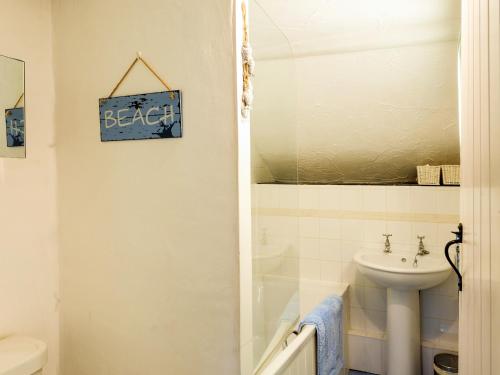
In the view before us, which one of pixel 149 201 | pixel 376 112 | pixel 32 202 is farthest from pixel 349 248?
pixel 32 202

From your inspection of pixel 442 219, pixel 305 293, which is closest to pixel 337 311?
pixel 305 293

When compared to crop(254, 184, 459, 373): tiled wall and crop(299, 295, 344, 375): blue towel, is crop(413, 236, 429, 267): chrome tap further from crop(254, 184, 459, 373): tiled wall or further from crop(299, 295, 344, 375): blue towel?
crop(299, 295, 344, 375): blue towel

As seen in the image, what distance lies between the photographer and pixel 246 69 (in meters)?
1.27

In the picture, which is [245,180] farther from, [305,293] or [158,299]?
[305,293]

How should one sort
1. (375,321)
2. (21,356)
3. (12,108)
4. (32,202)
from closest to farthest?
(21,356) → (12,108) → (32,202) → (375,321)

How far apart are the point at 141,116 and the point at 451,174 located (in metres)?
2.24

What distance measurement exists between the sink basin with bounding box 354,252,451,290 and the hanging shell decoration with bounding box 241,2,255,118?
1.69 metres

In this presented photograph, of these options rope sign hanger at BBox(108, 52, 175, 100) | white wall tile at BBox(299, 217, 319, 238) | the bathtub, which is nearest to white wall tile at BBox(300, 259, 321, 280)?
white wall tile at BBox(299, 217, 319, 238)

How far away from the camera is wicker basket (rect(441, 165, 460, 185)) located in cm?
266

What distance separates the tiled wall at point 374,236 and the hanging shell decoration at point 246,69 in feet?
4.78

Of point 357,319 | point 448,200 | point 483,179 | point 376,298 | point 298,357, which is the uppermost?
point 483,179

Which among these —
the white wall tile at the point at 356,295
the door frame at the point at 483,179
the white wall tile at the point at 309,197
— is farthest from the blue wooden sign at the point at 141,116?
the white wall tile at the point at 356,295

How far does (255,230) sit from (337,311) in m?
1.27

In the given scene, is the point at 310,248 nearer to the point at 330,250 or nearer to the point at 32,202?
the point at 330,250
